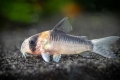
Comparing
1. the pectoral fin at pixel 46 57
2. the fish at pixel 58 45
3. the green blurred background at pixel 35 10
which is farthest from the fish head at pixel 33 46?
the green blurred background at pixel 35 10

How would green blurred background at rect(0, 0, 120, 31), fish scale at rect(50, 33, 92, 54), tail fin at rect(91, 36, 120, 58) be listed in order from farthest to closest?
green blurred background at rect(0, 0, 120, 31), fish scale at rect(50, 33, 92, 54), tail fin at rect(91, 36, 120, 58)

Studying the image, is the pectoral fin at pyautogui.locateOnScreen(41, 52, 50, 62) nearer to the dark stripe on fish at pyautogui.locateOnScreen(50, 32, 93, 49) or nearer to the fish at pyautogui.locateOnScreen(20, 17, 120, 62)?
the fish at pyautogui.locateOnScreen(20, 17, 120, 62)

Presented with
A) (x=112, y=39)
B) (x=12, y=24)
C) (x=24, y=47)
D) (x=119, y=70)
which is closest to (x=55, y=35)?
(x=24, y=47)

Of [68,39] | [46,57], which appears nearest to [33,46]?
[46,57]

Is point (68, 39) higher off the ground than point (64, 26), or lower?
lower

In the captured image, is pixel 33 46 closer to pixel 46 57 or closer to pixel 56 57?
pixel 46 57

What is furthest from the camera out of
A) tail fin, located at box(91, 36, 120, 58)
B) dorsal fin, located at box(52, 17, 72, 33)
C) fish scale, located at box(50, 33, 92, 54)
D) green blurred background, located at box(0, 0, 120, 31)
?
green blurred background, located at box(0, 0, 120, 31)

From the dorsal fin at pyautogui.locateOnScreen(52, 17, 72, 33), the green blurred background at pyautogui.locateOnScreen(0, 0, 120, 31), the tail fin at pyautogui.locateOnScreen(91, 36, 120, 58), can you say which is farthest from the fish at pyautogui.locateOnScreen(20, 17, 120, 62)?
the green blurred background at pyautogui.locateOnScreen(0, 0, 120, 31)

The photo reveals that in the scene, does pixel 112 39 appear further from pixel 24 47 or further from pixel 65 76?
pixel 24 47
